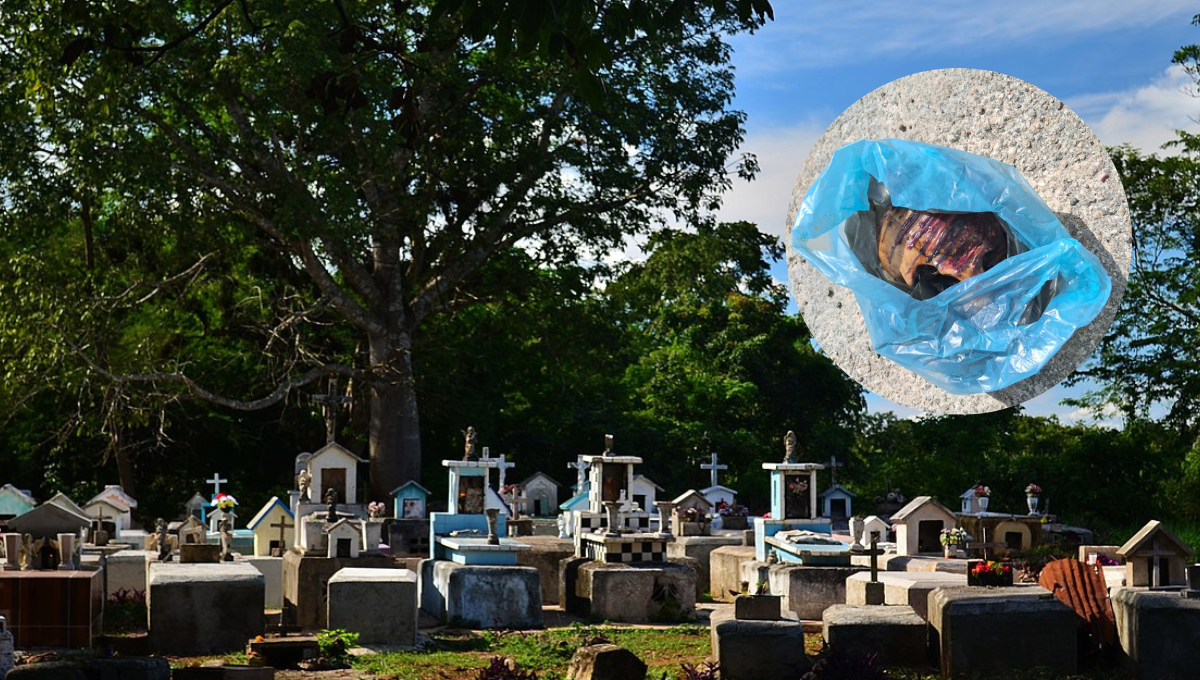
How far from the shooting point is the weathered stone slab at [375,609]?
37.4ft

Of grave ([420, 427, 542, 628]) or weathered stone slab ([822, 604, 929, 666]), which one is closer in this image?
weathered stone slab ([822, 604, 929, 666])

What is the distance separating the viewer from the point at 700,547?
1825 cm

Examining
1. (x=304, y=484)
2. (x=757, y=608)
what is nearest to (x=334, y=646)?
(x=757, y=608)

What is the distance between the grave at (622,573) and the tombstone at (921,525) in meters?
2.82

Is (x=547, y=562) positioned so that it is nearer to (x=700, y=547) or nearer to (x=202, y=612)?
(x=700, y=547)

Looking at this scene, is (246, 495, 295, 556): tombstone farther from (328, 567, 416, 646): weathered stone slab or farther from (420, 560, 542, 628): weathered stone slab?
(328, 567, 416, 646): weathered stone slab

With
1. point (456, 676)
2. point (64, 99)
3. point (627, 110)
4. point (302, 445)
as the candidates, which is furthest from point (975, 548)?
point (302, 445)

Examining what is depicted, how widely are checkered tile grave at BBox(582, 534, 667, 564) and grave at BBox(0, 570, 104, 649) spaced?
5.86m

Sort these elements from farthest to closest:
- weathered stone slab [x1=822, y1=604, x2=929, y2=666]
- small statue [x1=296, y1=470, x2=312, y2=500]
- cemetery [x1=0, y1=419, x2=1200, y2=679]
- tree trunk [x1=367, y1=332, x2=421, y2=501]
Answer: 1. tree trunk [x1=367, y1=332, x2=421, y2=501]
2. small statue [x1=296, y1=470, x2=312, y2=500]
3. weathered stone slab [x1=822, y1=604, x2=929, y2=666]
4. cemetery [x1=0, y1=419, x2=1200, y2=679]

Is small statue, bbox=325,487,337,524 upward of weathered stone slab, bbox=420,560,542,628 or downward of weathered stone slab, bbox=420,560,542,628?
upward

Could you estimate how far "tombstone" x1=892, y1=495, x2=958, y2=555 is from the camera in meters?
16.0

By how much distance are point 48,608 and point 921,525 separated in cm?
973

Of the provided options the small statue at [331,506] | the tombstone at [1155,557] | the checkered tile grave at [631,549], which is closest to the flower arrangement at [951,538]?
the checkered tile grave at [631,549]

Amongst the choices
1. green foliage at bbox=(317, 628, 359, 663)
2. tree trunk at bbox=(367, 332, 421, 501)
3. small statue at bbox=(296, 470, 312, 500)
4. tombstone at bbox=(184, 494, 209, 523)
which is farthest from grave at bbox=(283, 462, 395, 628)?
tree trunk at bbox=(367, 332, 421, 501)
